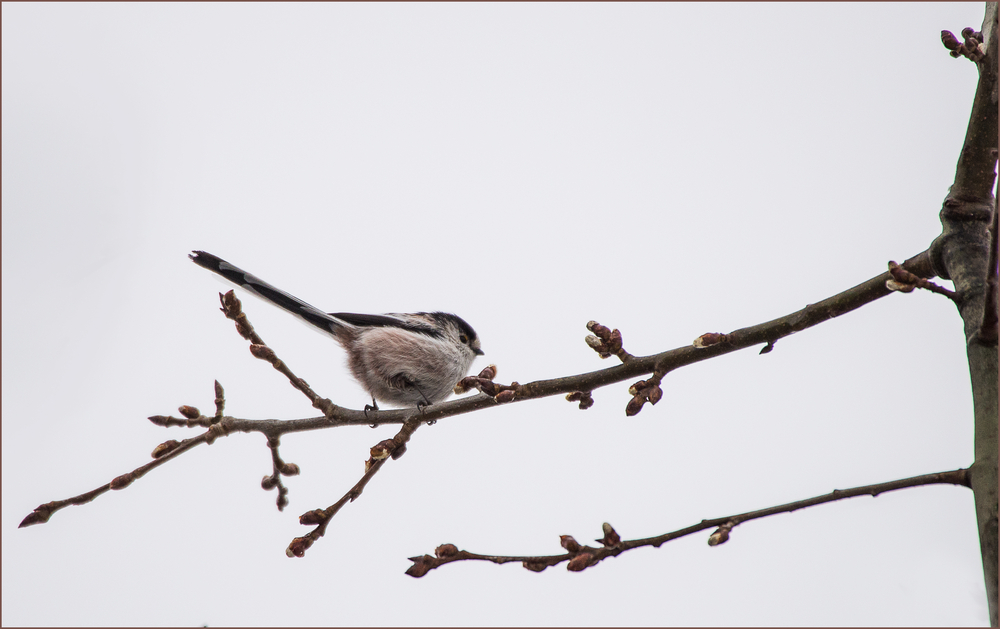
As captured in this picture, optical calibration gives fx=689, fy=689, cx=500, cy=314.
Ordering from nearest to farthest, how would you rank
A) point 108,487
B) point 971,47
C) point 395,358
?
point 971,47 → point 108,487 → point 395,358

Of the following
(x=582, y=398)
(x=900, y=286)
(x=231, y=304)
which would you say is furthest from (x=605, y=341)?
(x=231, y=304)

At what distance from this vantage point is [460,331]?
4938mm

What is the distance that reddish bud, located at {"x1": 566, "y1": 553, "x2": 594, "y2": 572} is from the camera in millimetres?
1936

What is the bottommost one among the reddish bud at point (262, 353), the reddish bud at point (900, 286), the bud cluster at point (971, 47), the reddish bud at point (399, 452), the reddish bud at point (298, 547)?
the reddish bud at point (298, 547)

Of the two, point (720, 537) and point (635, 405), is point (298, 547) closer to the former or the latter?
point (635, 405)

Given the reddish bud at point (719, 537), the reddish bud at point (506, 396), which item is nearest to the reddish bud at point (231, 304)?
the reddish bud at point (506, 396)

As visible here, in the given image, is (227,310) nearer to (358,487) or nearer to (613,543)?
(358,487)

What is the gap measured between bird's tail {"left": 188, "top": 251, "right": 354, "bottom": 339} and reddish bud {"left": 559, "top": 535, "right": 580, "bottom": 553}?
79.6 inches

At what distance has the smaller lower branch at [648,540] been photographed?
5.72ft

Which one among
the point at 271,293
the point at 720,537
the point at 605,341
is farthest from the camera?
the point at 271,293

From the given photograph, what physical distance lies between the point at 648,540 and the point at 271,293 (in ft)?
7.67

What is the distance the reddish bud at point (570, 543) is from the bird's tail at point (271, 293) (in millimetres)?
2023

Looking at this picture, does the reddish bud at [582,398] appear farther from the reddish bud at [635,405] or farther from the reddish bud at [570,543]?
the reddish bud at [570,543]

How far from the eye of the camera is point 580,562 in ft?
6.36
